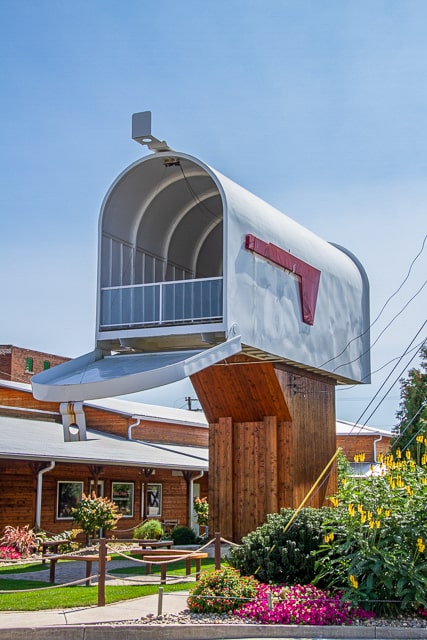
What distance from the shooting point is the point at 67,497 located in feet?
86.5

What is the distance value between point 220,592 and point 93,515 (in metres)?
11.1

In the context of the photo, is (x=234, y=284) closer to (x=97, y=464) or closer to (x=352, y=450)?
(x=97, y=464)

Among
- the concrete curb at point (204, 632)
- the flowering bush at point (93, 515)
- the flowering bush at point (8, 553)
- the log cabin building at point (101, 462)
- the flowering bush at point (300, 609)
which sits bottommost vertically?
the flowering bush at point (8, 553)

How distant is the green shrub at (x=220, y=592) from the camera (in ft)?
41.2

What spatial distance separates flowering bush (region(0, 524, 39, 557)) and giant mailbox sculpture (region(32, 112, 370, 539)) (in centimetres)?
456

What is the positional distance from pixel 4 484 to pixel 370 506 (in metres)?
A: 13.8

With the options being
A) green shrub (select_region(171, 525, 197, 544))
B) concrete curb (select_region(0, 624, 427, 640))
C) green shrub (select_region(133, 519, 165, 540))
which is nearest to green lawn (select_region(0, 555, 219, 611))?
concrete curb (select_region(0, 624, 427, 640))

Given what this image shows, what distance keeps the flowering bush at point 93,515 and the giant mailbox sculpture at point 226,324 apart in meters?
3.39

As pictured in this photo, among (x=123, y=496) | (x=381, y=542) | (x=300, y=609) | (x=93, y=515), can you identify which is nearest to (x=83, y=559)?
(x=300, y=609)

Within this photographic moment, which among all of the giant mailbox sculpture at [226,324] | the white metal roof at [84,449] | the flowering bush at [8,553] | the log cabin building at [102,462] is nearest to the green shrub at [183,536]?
the log cabin building at [102,462]

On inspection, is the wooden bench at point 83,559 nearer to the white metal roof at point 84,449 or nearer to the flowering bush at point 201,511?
the white metal roof at point 84,449

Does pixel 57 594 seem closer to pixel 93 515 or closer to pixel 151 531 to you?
pixel 93 515

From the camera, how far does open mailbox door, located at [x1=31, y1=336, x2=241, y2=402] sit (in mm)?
16406

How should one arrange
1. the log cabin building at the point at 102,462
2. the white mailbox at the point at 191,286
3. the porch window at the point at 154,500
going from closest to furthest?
the white mailbox at the point at 191,286
the log cabin building at the point at 102,462
the porch window at the point at 154,500
